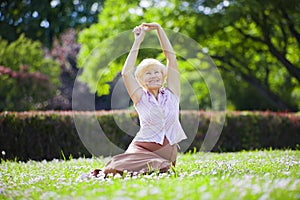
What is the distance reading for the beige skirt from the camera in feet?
16.6

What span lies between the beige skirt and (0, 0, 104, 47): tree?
21537 millimetres

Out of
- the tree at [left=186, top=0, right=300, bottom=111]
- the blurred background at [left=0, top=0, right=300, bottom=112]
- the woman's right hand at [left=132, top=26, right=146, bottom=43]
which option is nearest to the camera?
the woman's right hand at [left=132, top=26, right=146, bottom=43]

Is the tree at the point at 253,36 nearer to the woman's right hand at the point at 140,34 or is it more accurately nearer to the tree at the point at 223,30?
the tree at the point at 223,30

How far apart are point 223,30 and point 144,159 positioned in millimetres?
12713

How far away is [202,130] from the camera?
445 inches

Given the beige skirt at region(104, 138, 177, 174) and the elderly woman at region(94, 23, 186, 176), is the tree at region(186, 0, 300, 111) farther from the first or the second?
the beige skirt at region(104, 138, 177, 174)

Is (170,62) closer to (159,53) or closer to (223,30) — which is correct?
(159,53)

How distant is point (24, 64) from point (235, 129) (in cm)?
1295

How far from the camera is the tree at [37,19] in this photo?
25.7 m

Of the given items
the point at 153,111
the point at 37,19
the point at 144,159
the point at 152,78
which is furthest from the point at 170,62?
the point at 37,19

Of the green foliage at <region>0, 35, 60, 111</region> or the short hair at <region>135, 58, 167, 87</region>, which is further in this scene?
the green foliage at <region>0, 35, 60, 111</region>

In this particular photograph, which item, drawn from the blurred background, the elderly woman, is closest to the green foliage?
the blurred background

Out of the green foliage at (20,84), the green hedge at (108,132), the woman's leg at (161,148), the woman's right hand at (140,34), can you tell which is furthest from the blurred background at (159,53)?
the woman's leg at (161,148)

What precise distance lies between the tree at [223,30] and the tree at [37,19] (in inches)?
318
